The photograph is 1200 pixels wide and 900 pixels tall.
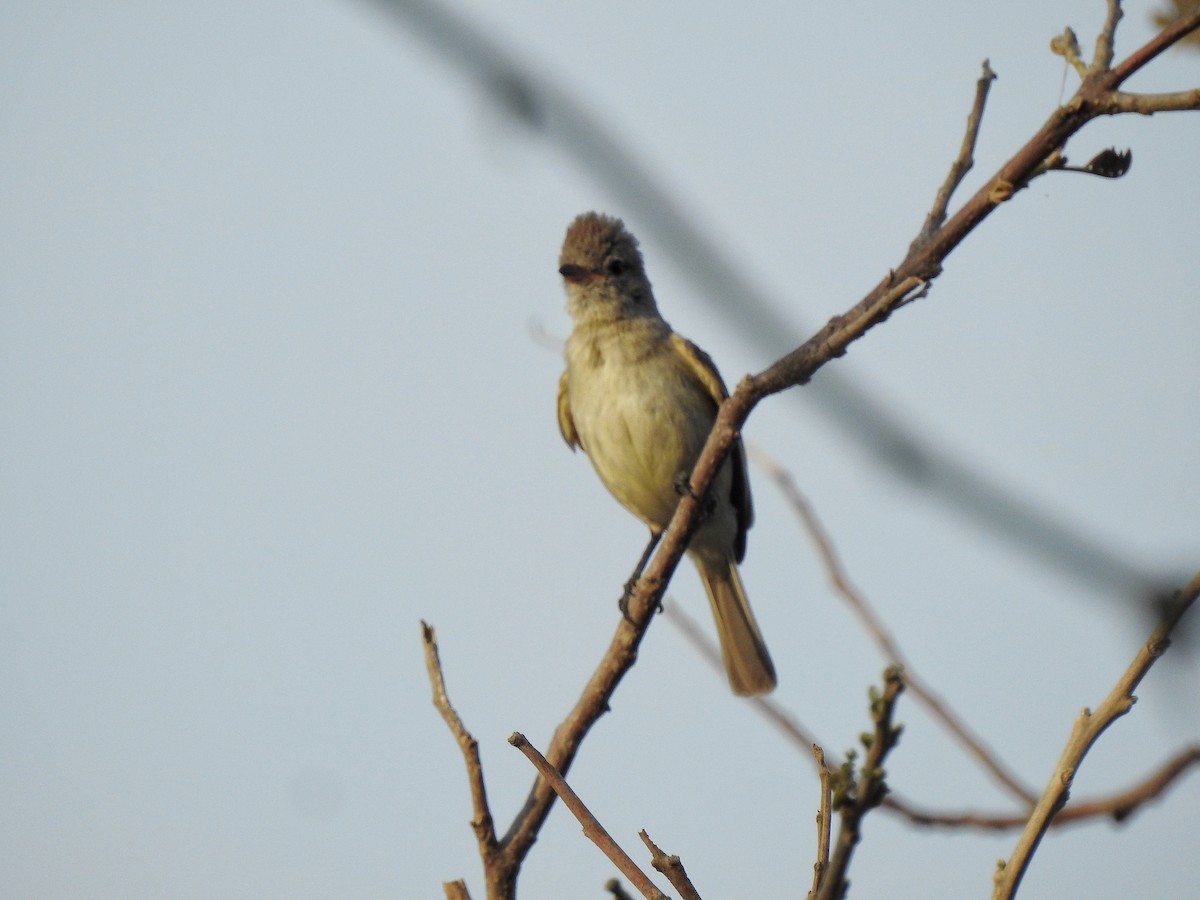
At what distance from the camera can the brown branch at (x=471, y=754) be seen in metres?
3.81

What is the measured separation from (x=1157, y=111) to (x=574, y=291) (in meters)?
4.75

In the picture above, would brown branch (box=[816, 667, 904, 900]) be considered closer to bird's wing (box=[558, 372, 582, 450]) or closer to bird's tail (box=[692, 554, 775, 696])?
bird's tail (box=[692, 554, 775, 696])

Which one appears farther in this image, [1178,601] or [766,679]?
[766,679]

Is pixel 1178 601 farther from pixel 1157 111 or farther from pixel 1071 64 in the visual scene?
pixel 1071 64

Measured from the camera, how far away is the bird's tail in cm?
736

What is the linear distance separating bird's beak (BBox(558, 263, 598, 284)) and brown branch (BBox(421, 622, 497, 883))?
3.73 m

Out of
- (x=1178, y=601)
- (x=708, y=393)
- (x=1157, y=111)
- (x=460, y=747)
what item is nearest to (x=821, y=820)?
(x=1178, y=601)

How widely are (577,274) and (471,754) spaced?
401 cm

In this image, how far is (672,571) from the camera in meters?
4.64

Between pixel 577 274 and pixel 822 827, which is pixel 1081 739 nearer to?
pixel 822 827

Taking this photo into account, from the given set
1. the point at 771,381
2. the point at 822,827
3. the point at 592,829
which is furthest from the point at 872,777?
the point at 771,381

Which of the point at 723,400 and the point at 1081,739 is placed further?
the point at 723,400

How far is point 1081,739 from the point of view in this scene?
247 centimetres

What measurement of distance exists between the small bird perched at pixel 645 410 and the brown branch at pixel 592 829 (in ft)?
12.4
